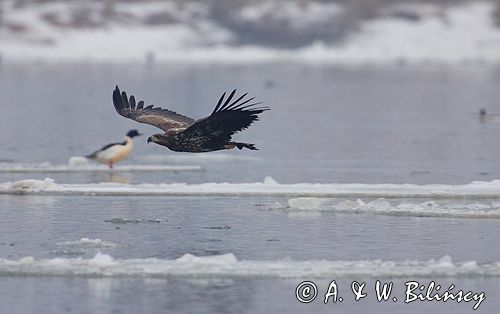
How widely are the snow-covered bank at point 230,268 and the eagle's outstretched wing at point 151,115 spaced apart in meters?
3.35

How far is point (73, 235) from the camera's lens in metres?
12.6

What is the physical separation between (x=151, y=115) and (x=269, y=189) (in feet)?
6.53

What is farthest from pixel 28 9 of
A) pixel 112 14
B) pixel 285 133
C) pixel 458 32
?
pixel 285 133

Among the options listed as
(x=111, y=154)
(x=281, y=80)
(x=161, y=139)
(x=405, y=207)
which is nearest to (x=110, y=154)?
(x=111, y=154)

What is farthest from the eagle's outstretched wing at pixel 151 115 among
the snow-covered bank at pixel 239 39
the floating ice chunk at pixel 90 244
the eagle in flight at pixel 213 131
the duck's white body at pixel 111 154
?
the snow-covered bank at pixel 239 39

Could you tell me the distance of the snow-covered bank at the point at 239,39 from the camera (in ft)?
274

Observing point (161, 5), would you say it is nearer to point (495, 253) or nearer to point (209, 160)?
point (209, 160)

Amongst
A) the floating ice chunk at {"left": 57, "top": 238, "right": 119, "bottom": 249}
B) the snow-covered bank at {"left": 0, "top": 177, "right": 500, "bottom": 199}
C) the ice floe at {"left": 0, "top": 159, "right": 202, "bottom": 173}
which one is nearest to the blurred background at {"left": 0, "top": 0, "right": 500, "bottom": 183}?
the ice floe at {"left": 0, "top": 159, "right": 202, "bottom": 173}

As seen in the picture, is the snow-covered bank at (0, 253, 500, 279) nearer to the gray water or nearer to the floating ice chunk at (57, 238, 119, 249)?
the gray water

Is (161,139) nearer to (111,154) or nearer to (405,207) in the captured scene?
(405,207)

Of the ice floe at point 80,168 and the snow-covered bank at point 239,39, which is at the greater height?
the snow-covered bank at point 239,39

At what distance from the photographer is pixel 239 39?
89250 mm

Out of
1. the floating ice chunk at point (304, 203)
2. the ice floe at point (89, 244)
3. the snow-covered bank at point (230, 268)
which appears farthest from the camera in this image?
the floating ice chunk at point (304, 203)

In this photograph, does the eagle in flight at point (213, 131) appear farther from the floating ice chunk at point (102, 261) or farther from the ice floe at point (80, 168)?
the ice floe at point (80, 168)
